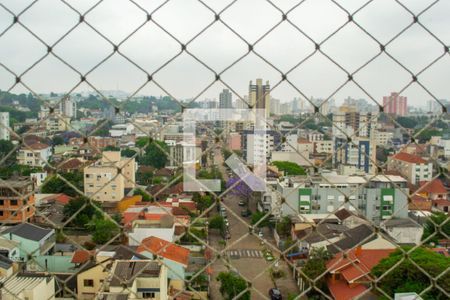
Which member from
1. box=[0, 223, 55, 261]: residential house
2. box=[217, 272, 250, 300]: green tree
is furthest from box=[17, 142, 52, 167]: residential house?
box=[217, 272, 250, 300]: green tree

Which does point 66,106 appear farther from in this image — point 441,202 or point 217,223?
point 441,202

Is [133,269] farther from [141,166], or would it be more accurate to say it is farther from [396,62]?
[141,166]

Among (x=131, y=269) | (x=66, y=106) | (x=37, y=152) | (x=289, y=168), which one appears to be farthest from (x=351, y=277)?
(x=289, y=168)

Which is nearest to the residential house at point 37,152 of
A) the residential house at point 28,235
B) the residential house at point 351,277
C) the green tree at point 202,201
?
the residential house at point 28,235

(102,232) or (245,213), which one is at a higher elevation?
(102,232)

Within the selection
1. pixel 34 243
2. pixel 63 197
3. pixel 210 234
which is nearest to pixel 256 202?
pixel 210 234

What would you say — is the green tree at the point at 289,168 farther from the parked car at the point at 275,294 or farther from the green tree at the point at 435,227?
the green tree at the point at 435,227
